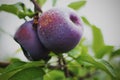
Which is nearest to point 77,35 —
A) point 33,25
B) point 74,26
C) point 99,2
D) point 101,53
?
point 74,26

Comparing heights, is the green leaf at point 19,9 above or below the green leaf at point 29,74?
above

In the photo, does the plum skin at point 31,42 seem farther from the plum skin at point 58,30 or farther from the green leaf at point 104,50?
the green leaf at point 104,50

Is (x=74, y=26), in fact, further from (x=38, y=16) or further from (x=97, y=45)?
(x=97, y=45)

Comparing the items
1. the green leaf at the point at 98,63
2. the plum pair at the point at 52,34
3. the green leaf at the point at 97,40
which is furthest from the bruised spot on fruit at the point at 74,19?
the green leaf at the point at 97,40

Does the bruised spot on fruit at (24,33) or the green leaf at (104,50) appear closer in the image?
the bruised spot on fruit at (24,33)

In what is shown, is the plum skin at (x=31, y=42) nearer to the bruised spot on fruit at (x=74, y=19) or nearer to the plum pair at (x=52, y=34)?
the plum pair at (x=52, y=34)

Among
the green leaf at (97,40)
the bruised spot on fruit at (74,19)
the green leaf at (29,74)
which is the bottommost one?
the green leaf at (97,40)

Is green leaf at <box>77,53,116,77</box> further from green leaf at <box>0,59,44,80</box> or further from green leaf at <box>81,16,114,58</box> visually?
green leaf at <box>81,16,114,58</box>

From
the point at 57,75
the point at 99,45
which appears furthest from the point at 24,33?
the point at 99,45
